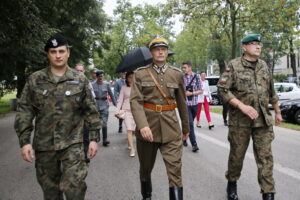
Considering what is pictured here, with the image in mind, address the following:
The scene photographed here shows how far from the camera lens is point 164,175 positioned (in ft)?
16.6

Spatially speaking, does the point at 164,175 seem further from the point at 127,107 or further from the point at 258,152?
the point at 127,107

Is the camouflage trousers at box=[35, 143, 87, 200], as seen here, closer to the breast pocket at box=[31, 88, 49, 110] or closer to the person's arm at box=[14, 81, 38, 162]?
the person's arm at box=[14, 81, 38, 162]

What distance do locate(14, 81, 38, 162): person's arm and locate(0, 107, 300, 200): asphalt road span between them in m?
1.61

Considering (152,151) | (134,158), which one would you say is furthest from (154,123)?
(134,158)

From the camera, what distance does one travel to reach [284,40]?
31.6 meters

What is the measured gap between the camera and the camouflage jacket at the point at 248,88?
3670mm

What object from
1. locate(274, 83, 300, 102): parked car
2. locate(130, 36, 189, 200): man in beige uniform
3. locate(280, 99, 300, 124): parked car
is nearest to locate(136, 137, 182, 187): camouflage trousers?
locate(130, 36, 189, 200): man in beige uniform

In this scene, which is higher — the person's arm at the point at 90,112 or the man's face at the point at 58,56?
the man's face at the point at 58,56

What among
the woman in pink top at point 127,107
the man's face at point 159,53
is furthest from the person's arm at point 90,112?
the woman in pink top at point 127,107

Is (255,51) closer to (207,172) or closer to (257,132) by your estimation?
(257,132)

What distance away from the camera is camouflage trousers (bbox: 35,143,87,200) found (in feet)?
9.25

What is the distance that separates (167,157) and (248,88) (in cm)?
126

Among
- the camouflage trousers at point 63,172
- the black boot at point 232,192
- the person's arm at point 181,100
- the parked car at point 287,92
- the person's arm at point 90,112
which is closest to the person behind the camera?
the camouflage trousers at point 63,172

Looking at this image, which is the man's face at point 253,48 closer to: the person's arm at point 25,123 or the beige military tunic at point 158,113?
the beige military tunic at point 158,113
